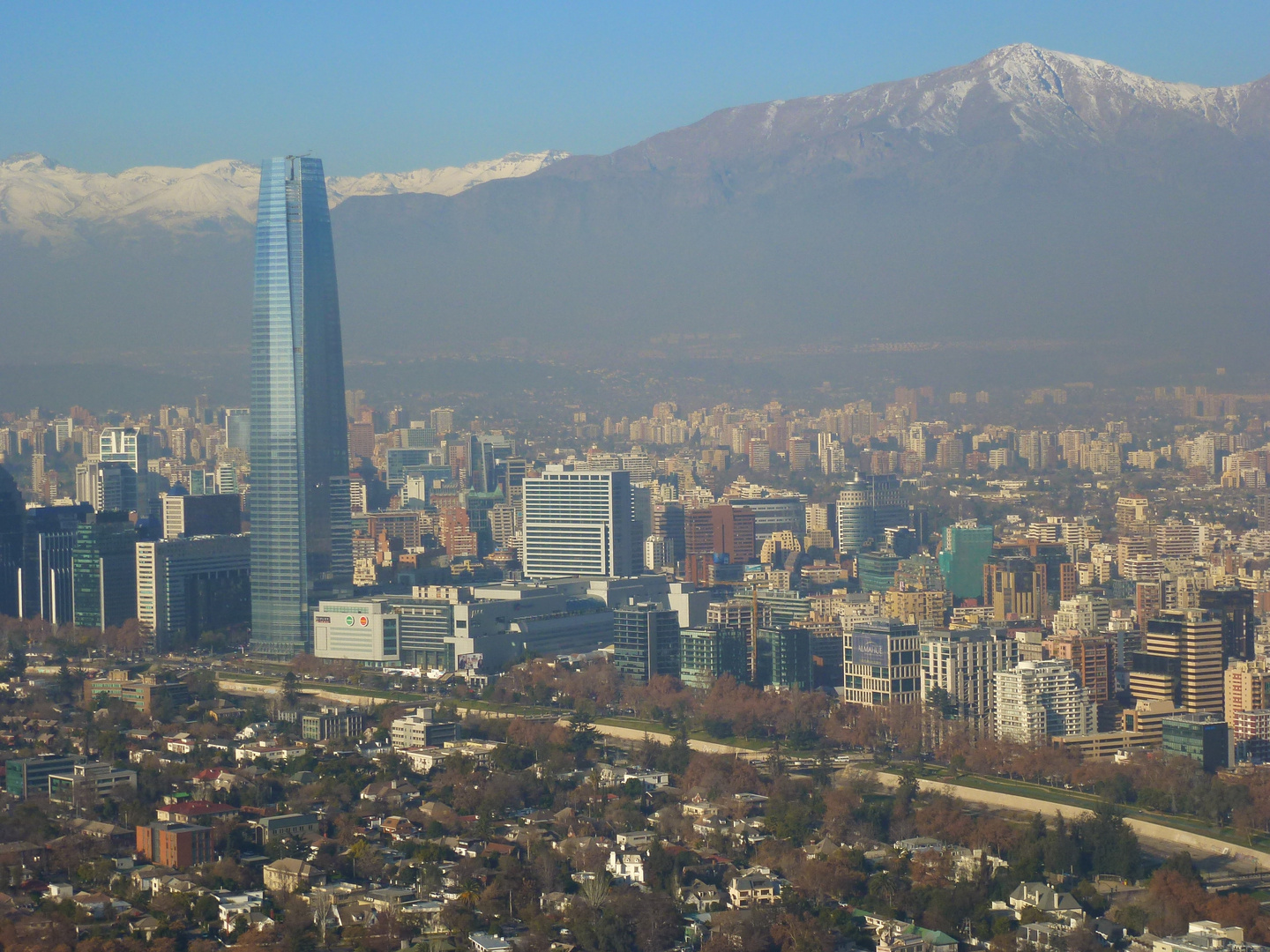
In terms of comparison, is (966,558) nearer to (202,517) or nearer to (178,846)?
(202,517)

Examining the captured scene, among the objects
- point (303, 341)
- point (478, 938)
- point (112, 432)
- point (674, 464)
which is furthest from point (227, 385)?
point (478, 938)

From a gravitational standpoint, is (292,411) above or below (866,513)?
above

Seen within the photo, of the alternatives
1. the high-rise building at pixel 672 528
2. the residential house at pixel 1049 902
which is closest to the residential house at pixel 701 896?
the residential house at pixel 1049 902

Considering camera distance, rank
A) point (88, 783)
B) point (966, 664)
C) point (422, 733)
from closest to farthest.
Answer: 1. point (88, 783)
2. point (422, 733)
3. point (966, 664)

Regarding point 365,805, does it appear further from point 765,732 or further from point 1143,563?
point 1143,563

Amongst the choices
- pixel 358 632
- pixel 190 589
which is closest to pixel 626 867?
pixel 358 632

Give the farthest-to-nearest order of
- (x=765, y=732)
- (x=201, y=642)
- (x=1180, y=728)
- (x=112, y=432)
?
(x=112, y=432), (x=201, y=642), (x=765, y=732), (x=1180, y=728)
